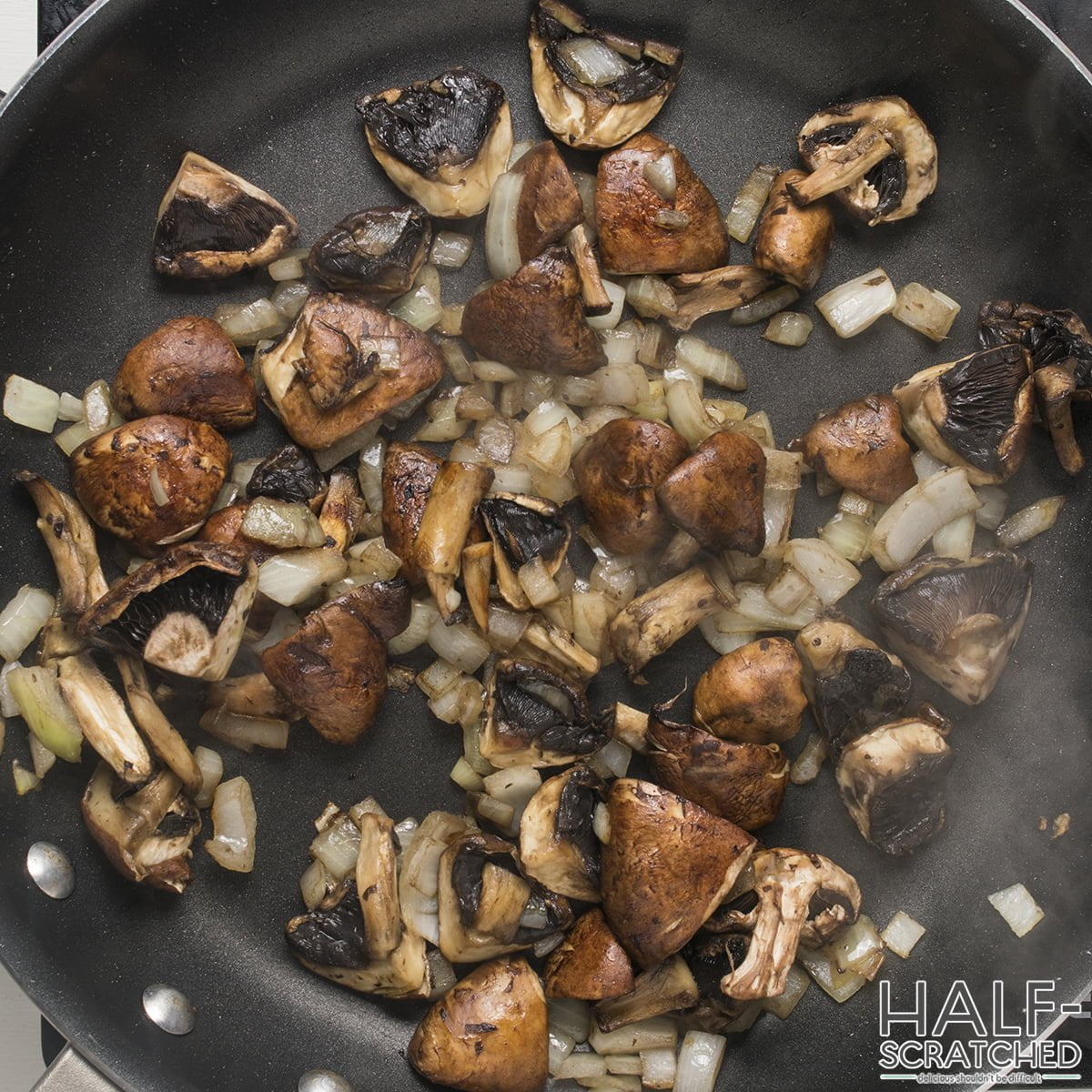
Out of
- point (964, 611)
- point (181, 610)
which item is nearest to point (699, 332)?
point (964, 611)

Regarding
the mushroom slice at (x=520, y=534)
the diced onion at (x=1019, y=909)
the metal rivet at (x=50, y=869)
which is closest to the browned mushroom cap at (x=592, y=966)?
the mushroom slice at (x=520, y=534)

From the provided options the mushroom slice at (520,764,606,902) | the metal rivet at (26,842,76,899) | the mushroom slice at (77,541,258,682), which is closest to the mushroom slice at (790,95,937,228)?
the mushroom slice at (520,764,606,902)

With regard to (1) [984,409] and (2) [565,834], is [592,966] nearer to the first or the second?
(2) [565,834]

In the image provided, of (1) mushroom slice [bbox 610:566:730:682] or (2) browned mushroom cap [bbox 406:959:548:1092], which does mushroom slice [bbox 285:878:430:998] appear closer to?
(2) browned mushroom cap [bbox 406:959:548:1092]

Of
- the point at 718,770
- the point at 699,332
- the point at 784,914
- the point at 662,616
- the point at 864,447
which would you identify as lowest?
the point at 784,914

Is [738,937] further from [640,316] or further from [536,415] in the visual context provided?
[640,316]

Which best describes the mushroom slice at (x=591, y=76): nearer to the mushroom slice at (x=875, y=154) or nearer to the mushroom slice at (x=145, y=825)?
the mushroom slice at (x=875, y=154)
